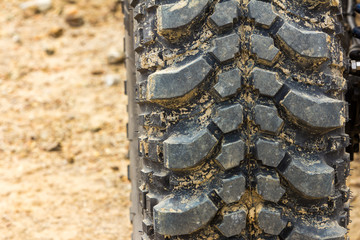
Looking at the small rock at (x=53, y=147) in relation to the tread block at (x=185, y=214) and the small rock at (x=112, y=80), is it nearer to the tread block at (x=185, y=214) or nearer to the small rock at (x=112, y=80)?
the small rock at (x=112, y=80)

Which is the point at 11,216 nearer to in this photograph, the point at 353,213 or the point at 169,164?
the point at 169,164

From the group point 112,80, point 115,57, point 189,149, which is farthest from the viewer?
point 115,57

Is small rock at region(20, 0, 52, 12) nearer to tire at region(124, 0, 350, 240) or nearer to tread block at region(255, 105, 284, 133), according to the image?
tire at region(124, 0, 350, 240)

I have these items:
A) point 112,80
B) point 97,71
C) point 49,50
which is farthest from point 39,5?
point 112,80

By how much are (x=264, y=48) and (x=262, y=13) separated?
7cm

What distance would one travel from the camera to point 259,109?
25.5 inches

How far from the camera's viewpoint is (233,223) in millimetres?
653

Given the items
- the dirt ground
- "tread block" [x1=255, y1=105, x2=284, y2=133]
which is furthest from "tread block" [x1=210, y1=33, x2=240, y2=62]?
the dirt ground

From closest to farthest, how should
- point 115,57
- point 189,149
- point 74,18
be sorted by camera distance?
point 189,149 → point 115,57 → point 74,18

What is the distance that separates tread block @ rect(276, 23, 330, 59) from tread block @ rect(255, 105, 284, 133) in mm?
125

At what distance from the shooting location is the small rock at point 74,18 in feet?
10.1

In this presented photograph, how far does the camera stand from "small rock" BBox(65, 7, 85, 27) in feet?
10.1

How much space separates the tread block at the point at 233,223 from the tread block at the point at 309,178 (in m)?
0.11

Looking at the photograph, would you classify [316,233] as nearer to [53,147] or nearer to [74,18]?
[53,147]
